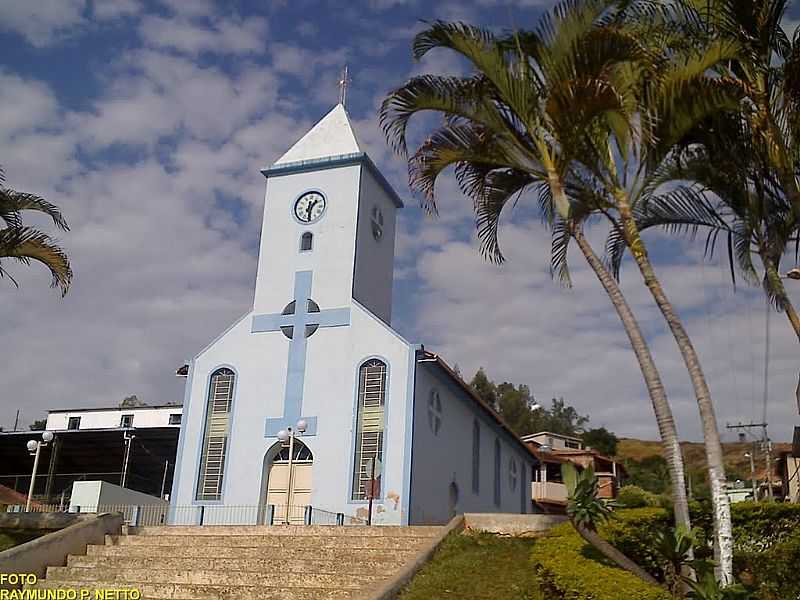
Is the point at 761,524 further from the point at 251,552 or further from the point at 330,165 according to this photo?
the point at 330,165

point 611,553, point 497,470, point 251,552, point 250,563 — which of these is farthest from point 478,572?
point 497,470

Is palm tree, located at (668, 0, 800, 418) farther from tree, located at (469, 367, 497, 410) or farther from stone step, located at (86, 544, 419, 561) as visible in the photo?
tree, located at (469, 367, 497, 410)

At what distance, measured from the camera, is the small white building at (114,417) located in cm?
3879

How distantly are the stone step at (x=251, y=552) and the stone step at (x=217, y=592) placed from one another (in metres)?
1.22

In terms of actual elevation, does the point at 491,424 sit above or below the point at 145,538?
above

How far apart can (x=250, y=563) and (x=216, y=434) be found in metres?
8.90

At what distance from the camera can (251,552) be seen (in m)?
14.3

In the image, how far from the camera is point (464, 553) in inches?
521

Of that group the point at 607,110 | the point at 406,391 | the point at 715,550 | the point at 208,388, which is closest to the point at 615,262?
the point at 607,110

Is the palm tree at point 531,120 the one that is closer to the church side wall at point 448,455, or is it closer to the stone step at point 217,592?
the stone step at point 217,592

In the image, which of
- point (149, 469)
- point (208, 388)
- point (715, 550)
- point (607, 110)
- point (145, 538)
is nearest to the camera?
point (715, 550)

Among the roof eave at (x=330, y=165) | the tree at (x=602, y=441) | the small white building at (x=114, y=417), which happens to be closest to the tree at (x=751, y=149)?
the roof eave at (x=330, y=165)

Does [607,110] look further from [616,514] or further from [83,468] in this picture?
[83,468]

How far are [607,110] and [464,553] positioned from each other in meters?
6.78
